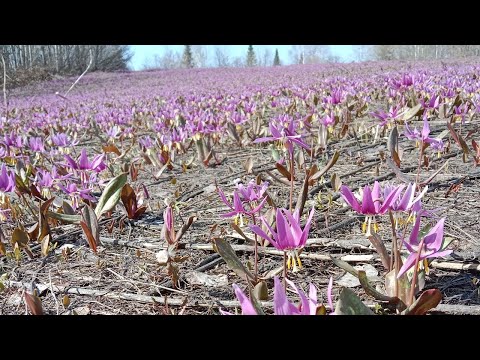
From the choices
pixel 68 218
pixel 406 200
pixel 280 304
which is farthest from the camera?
pixel 68 218

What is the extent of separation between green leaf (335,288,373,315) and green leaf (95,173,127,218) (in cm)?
108

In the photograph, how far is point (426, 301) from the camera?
813 millimetres

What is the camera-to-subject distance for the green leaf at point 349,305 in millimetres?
735

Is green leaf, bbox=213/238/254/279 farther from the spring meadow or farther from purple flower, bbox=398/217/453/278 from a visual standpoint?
purple flower, bbox=398/217/453/278

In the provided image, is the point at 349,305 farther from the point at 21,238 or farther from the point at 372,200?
the point at 21,238

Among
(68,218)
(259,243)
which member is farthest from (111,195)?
(259,243)

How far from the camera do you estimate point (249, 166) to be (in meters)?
2.41

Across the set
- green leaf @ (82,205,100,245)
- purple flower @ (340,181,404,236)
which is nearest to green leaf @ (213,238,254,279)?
purple flower @ (340,181,404,236)

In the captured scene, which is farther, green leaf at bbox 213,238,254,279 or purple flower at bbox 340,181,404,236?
green leaf at bbox 213,238,254,279

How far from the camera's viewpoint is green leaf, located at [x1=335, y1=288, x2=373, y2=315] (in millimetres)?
735

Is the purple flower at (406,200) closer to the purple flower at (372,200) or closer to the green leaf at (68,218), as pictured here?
the purple flower at (372,200)

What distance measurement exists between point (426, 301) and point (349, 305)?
17 centimetres
